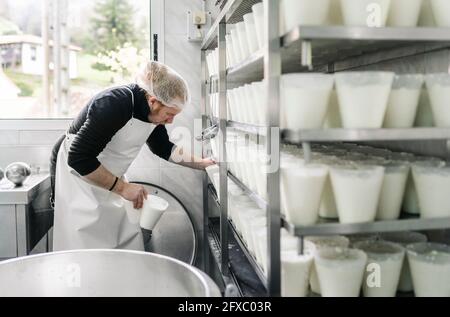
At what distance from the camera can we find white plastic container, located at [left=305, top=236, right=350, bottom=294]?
1497 millimetres

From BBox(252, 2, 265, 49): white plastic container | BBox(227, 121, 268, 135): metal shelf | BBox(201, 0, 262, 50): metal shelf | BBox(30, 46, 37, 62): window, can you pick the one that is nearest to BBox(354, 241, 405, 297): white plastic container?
BBox(227, 121, 268, 135): metal shelf

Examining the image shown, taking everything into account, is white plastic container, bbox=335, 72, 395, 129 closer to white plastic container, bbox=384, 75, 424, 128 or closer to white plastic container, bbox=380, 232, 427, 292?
white plastic container, bbox=384, 75, 424, 128

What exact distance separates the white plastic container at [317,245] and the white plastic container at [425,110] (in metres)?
0.45

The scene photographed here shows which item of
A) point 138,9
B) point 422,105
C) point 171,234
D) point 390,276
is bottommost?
point 171,234

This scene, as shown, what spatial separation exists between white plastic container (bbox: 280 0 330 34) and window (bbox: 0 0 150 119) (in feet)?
8.12

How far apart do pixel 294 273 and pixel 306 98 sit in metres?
0.55

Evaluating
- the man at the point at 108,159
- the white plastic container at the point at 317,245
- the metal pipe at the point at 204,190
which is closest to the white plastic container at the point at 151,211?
the man at the point at 108,159

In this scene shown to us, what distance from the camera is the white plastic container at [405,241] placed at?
1.54 metres

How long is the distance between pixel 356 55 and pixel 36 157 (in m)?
2.40

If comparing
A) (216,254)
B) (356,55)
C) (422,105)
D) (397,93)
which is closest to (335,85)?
(397,93)

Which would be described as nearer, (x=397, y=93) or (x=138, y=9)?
(x=397, y=93)

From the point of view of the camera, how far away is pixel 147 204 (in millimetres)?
2584

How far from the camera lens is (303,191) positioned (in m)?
1.32

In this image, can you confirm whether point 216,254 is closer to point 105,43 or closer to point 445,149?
point 445,149
